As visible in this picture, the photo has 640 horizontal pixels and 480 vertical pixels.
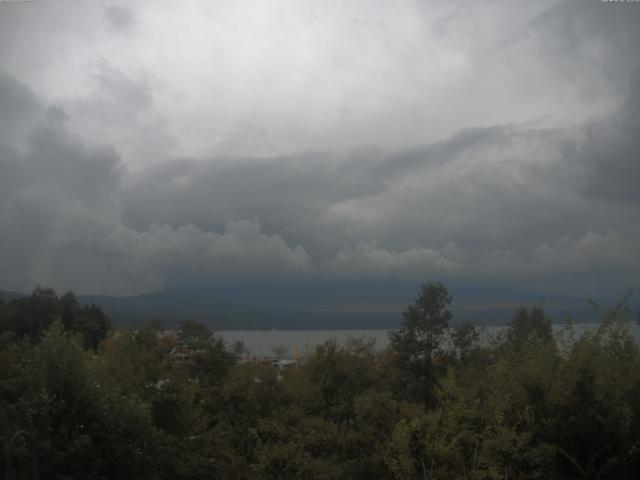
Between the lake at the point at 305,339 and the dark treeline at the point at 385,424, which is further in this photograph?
the lake at the point at 305,339

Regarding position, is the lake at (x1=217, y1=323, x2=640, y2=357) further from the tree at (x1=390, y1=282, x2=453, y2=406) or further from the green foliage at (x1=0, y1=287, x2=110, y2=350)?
the green foliage at (x1=0, y1=287, x2=110, y2=350)

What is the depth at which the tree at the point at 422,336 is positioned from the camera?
109ft

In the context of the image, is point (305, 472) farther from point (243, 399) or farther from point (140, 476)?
point (243, 399)

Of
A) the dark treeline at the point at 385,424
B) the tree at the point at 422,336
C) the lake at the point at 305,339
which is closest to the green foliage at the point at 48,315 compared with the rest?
the lake at the point at 305,339

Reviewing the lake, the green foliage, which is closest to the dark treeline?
the lake

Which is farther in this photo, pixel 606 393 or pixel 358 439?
pixel 358 439

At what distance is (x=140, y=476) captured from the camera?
9812mm

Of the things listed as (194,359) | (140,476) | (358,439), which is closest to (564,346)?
(358,439)

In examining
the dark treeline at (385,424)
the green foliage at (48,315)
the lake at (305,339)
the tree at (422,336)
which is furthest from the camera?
the green foliage at (48,315)

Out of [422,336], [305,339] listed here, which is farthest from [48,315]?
[422,336]

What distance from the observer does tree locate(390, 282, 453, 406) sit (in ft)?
109

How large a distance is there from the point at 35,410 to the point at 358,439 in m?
5.92

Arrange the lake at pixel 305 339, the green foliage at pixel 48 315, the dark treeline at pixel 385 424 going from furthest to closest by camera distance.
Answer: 1. the green foliage at pixel 48 315
2. the lake at pixel 305 339
3. the dark treeline at pixel 385 424

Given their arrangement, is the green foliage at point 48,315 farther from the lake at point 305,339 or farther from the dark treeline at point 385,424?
the dark treeline at point 385,424
